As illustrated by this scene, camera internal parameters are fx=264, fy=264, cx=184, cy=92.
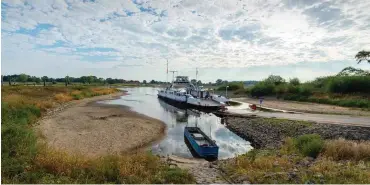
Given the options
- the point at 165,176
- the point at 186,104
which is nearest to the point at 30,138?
the point at 165,176

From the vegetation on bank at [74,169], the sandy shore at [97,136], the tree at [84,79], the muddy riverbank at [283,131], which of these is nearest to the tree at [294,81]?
the muddy riverbank at [283,131]

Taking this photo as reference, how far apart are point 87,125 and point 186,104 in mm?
28902

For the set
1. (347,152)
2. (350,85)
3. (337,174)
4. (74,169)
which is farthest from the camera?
(350,85)

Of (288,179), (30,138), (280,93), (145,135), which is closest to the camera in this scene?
(288,179)

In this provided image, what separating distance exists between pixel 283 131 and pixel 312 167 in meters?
13.5

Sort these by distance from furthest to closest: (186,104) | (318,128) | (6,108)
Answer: (186,104) → (6,108) → (318,128)

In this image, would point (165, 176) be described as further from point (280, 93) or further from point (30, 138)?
point (280, 93)

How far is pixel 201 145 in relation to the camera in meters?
18.0

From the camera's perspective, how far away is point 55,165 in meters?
10.0

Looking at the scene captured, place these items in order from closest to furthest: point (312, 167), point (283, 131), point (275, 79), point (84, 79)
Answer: point (312, 167) < point (283, 131) < point (275, 79) < point (84, 79)

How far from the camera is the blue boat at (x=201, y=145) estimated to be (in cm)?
1747

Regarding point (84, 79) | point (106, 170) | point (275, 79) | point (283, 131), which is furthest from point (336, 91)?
point (84, 79)

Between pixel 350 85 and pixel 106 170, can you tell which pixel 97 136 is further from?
pixel 350 85

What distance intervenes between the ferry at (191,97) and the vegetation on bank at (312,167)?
29.4 metres
